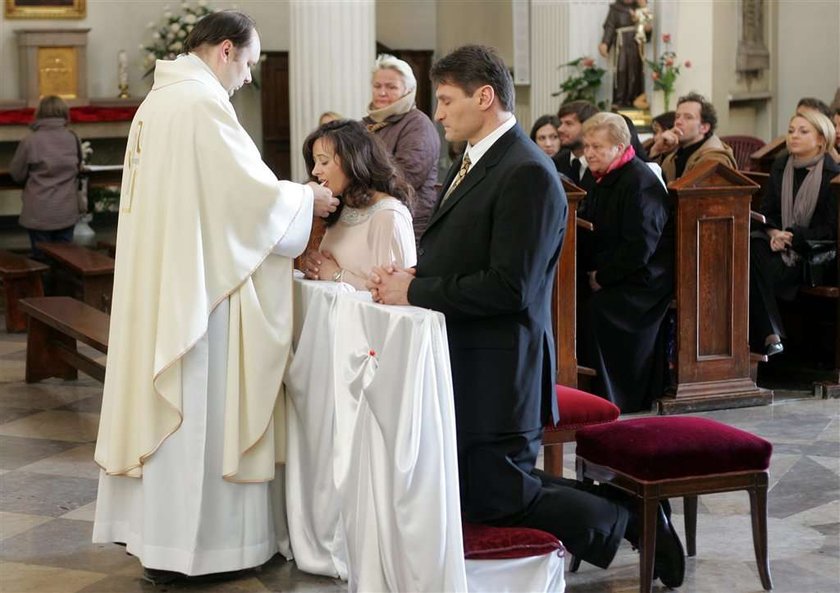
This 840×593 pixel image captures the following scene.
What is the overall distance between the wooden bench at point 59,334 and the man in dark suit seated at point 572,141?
114 inches

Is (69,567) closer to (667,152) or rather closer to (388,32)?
(667,152)

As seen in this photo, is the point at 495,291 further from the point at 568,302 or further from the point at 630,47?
the point at 630,47

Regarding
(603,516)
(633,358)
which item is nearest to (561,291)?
(633,358)

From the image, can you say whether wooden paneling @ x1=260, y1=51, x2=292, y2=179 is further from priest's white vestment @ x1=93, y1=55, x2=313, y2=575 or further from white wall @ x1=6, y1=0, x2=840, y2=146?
priest's white vestment @ x1=93, y1=55, x2=313, y2=575

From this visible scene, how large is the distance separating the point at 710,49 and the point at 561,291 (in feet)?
26.1

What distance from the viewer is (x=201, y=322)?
3.90 metres

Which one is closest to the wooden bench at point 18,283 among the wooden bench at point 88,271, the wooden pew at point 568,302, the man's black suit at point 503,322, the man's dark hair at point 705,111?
A: the wooden bench at point 88,271

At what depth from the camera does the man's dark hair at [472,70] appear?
346 centimetres

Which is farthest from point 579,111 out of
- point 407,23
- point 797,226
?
point 407,23

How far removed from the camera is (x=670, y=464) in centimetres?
376

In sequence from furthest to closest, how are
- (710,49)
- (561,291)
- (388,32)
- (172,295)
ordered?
(388,32) → (710,49) → (561,291) → (172,295)

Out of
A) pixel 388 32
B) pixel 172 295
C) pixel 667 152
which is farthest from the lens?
pixel 388 32

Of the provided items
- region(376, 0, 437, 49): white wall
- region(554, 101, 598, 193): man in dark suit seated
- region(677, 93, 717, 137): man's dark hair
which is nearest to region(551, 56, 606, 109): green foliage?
Result: region(376, 0, 437, 49): white wall

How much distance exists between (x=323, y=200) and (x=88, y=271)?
181 inches
